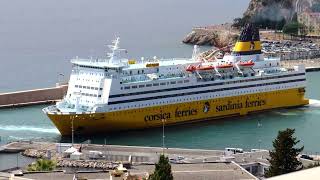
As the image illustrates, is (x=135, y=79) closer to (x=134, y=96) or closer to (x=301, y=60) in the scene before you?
(x=134, y=96)

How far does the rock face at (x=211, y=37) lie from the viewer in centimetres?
8259

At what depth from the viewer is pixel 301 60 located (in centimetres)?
6719

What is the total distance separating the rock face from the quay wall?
34571mm

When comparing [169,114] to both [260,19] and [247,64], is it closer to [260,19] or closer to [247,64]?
[247,64]

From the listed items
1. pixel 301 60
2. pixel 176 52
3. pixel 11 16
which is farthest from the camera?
pixel 11 16

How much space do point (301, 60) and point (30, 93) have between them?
26.6 metres

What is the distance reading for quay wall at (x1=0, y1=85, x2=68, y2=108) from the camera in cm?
4694

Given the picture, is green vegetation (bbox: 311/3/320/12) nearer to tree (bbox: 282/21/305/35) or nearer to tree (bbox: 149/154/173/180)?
tree (bbox: 282/21/305/35)

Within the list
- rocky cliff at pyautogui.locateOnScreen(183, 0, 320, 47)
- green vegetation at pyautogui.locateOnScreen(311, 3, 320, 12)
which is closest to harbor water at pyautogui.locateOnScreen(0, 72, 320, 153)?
rocky cliff at pyautogui.locateOnScreen(183, 0, 320, 47)

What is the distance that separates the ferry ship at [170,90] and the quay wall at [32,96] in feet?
26.0

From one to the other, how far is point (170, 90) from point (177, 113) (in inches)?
44.9

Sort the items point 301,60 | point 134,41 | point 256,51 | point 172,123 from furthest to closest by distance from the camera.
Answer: point 134,41 → point 301,60 → point 256,51 → point 172,123

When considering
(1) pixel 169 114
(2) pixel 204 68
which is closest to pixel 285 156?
(1) pixel 169 114

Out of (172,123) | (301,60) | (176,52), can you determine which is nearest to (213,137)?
(172,123)
